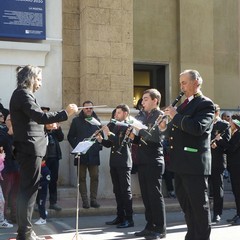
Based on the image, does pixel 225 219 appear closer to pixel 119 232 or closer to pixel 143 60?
pixel 119 232

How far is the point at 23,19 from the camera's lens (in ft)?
31.0

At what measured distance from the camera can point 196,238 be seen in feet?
16.4

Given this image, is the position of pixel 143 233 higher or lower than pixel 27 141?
lower

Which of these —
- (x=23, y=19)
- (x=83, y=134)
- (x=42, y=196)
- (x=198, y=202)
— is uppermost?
(x=23, y=19)

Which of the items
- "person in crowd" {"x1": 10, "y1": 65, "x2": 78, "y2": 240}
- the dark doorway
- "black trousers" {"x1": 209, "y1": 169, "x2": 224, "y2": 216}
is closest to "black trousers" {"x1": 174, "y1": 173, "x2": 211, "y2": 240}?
"person in crowd" {"x1": 10, "y1": 65, "x2": 78, "y2": 240}

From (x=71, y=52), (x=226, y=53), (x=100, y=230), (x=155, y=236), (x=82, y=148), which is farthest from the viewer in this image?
(x=226, y=53)

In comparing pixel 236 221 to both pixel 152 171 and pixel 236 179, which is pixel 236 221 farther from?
pixel 152 171

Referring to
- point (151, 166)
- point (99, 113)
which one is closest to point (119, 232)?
point (151, 166)

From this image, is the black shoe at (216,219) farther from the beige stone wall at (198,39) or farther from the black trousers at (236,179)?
the beige stone wall at (198,39)

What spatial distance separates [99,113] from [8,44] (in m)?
2.31

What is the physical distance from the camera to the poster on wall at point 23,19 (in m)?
9.28

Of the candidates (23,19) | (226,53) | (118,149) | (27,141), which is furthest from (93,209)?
(226,53)

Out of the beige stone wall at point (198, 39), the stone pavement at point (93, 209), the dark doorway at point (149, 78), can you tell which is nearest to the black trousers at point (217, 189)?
the stone pavement at point (93, 209)

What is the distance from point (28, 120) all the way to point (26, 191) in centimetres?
80
